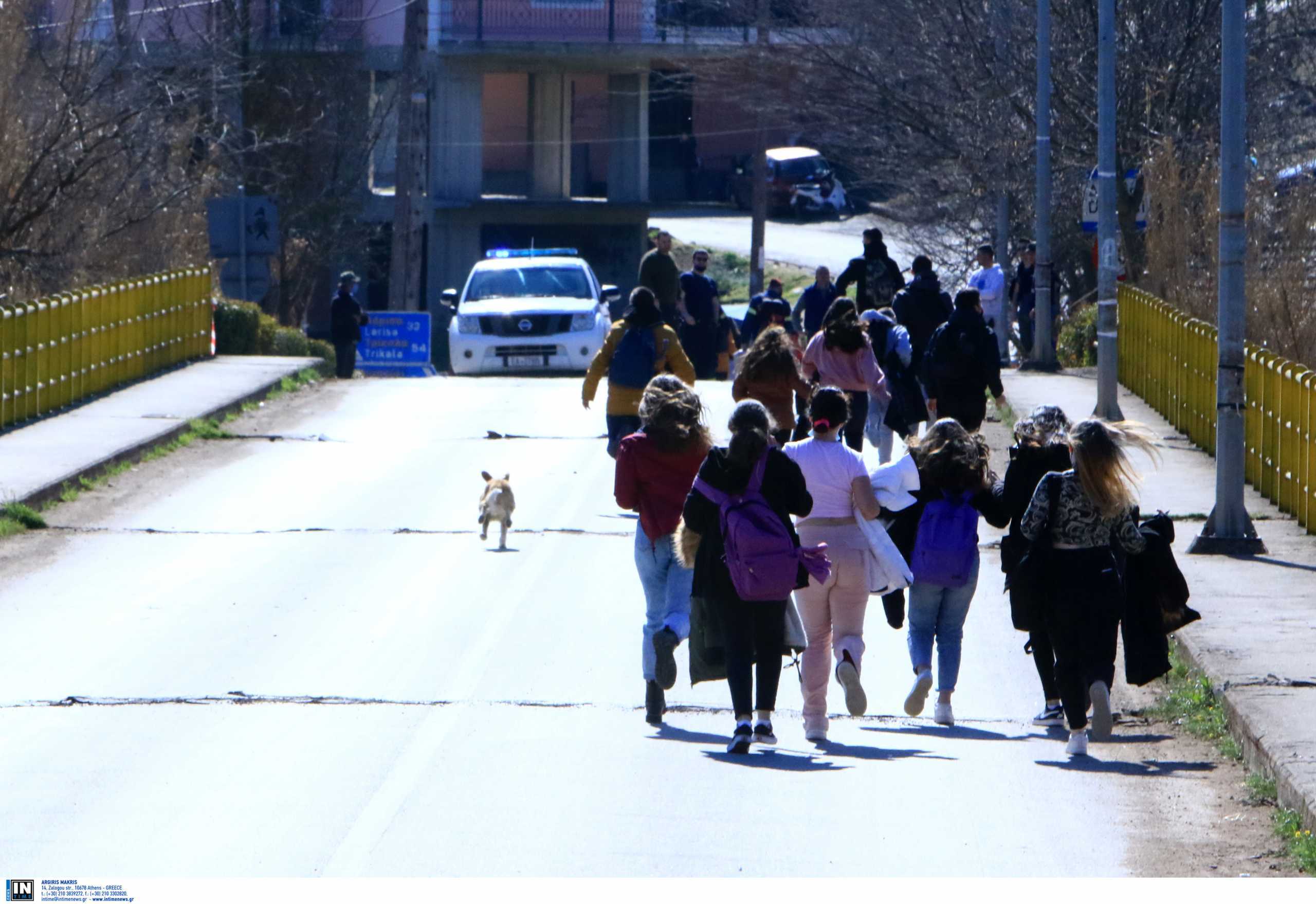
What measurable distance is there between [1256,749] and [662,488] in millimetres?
2930

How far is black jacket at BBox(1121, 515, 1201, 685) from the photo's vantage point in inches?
332

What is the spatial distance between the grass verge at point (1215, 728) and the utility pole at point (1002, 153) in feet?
61.0

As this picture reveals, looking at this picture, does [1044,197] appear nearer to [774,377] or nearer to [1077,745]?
[774,377]

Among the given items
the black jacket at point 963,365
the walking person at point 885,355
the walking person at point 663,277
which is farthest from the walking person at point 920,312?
the black jacket at point 963,365

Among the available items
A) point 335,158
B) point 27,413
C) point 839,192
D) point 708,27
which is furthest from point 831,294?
point 839,192

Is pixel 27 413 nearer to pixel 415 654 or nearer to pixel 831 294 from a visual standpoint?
pixel 831 294

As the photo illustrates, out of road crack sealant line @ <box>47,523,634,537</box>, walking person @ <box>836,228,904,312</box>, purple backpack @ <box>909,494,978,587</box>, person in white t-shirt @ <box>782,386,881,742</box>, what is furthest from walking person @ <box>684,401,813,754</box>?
walking person @ <box>836,228,904,312</box>

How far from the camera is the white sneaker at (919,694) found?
8797 millimetres

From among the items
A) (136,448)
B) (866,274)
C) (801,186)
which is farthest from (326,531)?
(801,186)

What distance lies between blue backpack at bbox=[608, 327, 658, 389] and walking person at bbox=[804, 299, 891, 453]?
65.4 inches

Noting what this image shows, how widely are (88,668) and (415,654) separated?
173cm

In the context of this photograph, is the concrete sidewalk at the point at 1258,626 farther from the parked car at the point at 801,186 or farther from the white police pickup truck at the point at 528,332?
the parked car at the point at 801,186

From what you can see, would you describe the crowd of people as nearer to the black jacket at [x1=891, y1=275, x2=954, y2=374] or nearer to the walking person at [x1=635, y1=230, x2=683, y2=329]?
the walking person at [x1=635, y1=230, x2=683, y2=329]

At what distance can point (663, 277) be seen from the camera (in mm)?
17203
